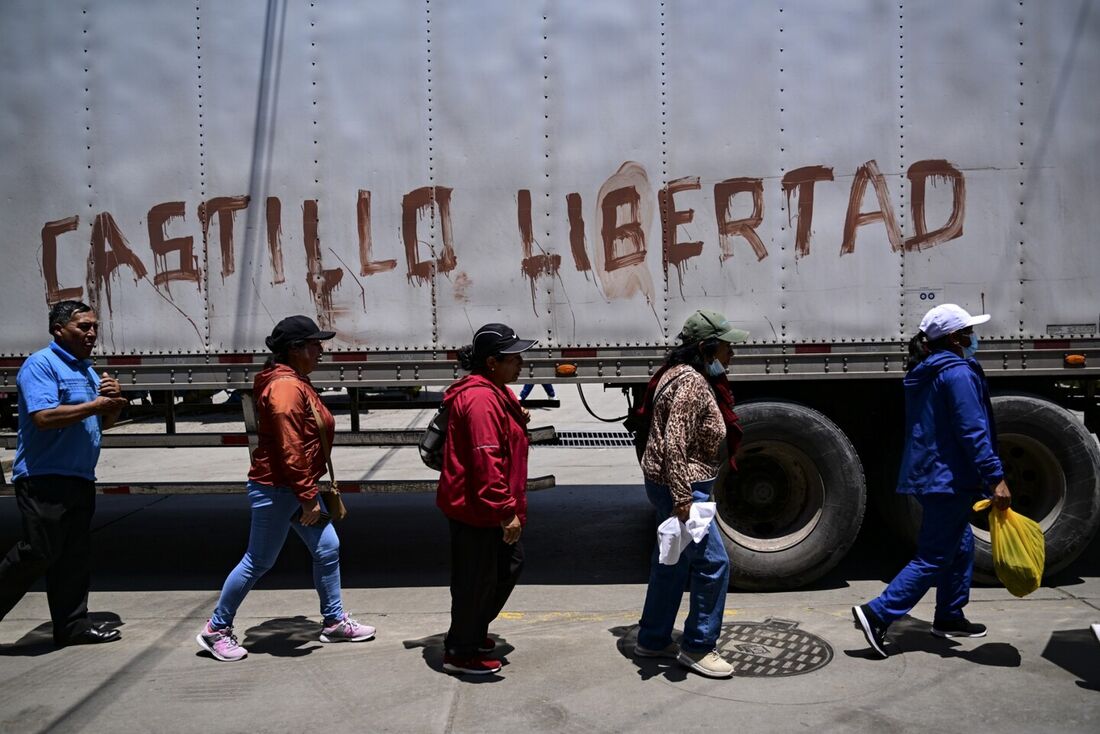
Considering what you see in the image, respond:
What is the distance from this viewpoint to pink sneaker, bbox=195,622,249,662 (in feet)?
16.5

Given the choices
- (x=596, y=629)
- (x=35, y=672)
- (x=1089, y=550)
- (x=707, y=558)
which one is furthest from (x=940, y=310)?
(x=35, y=672)

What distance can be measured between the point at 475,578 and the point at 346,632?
3.44ft

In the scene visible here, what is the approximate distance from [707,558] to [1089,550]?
424cm

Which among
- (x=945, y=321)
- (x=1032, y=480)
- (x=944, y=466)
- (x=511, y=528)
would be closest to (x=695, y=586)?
(x=511, y=528)

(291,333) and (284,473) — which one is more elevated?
(291,333)

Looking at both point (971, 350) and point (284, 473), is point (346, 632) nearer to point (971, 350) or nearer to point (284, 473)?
point (284, 473)

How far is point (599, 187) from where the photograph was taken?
598 cm

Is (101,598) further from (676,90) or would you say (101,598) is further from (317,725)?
(676,90)

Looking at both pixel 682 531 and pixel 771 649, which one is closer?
pixel 682 531

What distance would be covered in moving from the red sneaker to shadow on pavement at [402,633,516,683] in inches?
1.1

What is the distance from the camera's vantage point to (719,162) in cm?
596

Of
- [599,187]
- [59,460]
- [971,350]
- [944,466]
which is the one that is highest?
[599,187]

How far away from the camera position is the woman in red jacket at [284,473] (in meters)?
4.80

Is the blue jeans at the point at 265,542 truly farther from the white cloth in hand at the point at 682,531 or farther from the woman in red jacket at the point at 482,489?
the white cloth in hand at the point at 682,531
